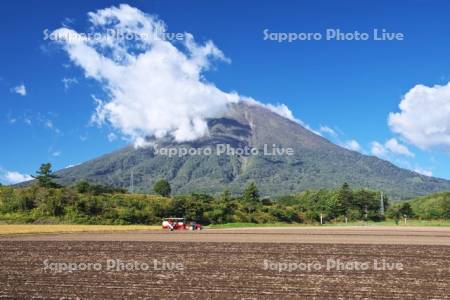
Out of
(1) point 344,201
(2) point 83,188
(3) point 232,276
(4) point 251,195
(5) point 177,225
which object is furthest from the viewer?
(4) point 251,195

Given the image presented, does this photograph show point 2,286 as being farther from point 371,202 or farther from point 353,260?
point 371,202

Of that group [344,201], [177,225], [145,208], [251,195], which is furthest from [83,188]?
[344,201]

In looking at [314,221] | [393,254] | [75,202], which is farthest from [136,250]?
[314,221]

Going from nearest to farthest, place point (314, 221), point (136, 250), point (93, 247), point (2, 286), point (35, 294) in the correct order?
point (35, 294)
point (2, 286)
point (136, 250)
point (93, 247)
point (314, 221)

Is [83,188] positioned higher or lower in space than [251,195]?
higher

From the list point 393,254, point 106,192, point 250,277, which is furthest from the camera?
point 106,192

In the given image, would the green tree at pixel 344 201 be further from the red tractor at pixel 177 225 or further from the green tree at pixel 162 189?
the red tractor at pixel 177 225

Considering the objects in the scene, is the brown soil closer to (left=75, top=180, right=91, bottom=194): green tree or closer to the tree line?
the tree line

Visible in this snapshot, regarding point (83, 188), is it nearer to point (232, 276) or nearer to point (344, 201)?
point (344, 201)

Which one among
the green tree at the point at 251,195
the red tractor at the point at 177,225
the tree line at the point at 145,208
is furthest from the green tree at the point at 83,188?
the green tree at the point at 251,195

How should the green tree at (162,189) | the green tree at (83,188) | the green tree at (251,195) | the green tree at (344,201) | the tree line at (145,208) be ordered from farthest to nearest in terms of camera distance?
the green tree at (162,189)
the green tree at (251,195)
the green tree at (344,201)
the green tree at (83,188)
the tree line at (145,208)

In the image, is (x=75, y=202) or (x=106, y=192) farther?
(x=106, y=192)
